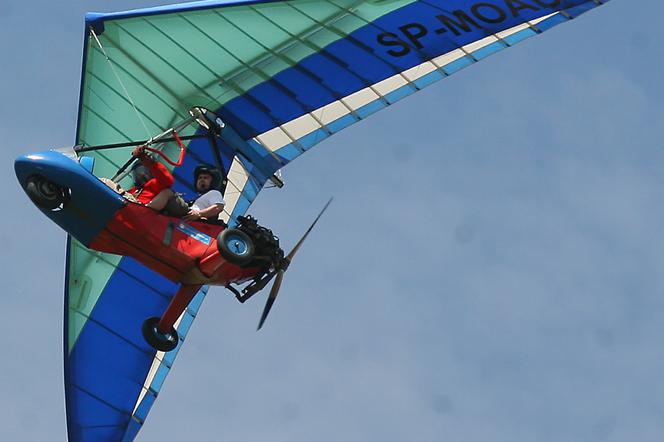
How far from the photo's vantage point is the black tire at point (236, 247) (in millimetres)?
31016

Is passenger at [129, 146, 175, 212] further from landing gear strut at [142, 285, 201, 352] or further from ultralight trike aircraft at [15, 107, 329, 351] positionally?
landing gear strut at [142, 285, 201, 352]

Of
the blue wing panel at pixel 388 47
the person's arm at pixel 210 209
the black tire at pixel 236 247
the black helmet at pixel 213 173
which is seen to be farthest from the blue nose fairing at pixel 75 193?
the blue wing panel at pixel 388 47

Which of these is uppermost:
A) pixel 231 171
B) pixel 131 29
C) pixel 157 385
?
pixel 131 29

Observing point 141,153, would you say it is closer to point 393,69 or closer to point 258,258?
point 258,258

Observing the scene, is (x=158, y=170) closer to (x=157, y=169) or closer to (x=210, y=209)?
(x=157, y=169)

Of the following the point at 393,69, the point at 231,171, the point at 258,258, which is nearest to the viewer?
the point at 258,258

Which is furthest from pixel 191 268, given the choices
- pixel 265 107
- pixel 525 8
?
pixel 525 8

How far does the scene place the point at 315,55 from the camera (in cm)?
3344

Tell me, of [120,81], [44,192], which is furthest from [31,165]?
[120,81]

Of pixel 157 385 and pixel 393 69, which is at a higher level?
pixel 393 69

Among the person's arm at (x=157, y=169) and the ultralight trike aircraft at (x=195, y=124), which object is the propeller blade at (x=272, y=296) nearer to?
the ultralight trike aircraft at (x=195, y=124)

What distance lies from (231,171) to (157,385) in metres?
5.23

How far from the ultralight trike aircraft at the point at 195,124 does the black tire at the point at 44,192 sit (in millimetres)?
29

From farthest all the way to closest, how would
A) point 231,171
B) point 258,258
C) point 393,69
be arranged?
point 231,171 → point 393,69 → point 258,258
